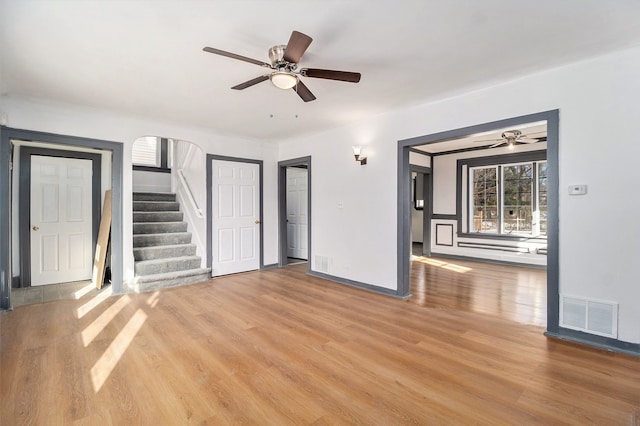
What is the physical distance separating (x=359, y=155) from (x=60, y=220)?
16.5 ft

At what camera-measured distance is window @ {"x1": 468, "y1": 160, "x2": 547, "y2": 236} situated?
6.31 metres

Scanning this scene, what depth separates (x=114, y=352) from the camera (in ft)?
8.75

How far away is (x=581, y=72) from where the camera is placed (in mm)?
2854

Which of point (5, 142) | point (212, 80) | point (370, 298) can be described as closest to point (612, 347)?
point (370, 298)

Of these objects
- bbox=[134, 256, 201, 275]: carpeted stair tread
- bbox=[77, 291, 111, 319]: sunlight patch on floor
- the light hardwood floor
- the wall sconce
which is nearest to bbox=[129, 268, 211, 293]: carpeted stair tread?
bbox=[134, 256, 201, 275]: carpeted stair tread

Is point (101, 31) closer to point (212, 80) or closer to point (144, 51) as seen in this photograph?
point (144, 51)

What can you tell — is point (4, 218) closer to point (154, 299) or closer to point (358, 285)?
point (154, 299)

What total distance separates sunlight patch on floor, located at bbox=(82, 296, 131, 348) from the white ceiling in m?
2.65

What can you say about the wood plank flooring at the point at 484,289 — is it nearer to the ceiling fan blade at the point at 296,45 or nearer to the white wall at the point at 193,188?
the ceiling fan blade at the point at 296,45

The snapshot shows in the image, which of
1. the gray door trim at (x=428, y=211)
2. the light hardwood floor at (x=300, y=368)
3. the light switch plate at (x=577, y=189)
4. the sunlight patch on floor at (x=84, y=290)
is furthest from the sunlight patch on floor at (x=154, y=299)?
the gray door trim at (x=428, y=211)

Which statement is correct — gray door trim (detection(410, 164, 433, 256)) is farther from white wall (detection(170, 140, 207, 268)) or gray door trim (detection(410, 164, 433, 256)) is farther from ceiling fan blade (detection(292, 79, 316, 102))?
ceiling fan blade (detection(292, 79, 316, 102))

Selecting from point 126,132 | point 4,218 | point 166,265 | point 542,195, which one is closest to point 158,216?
point 166,265

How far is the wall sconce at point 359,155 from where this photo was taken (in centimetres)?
460

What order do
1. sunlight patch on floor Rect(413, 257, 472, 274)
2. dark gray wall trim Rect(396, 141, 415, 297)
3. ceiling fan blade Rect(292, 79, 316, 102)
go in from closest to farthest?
ceiling fan blade Rect(292, 79, 316, 102) → dark gray wall trim Rect(396, 141, 415, 297) → sunlight patch on floor Rect(413, 257, 472, 274)
